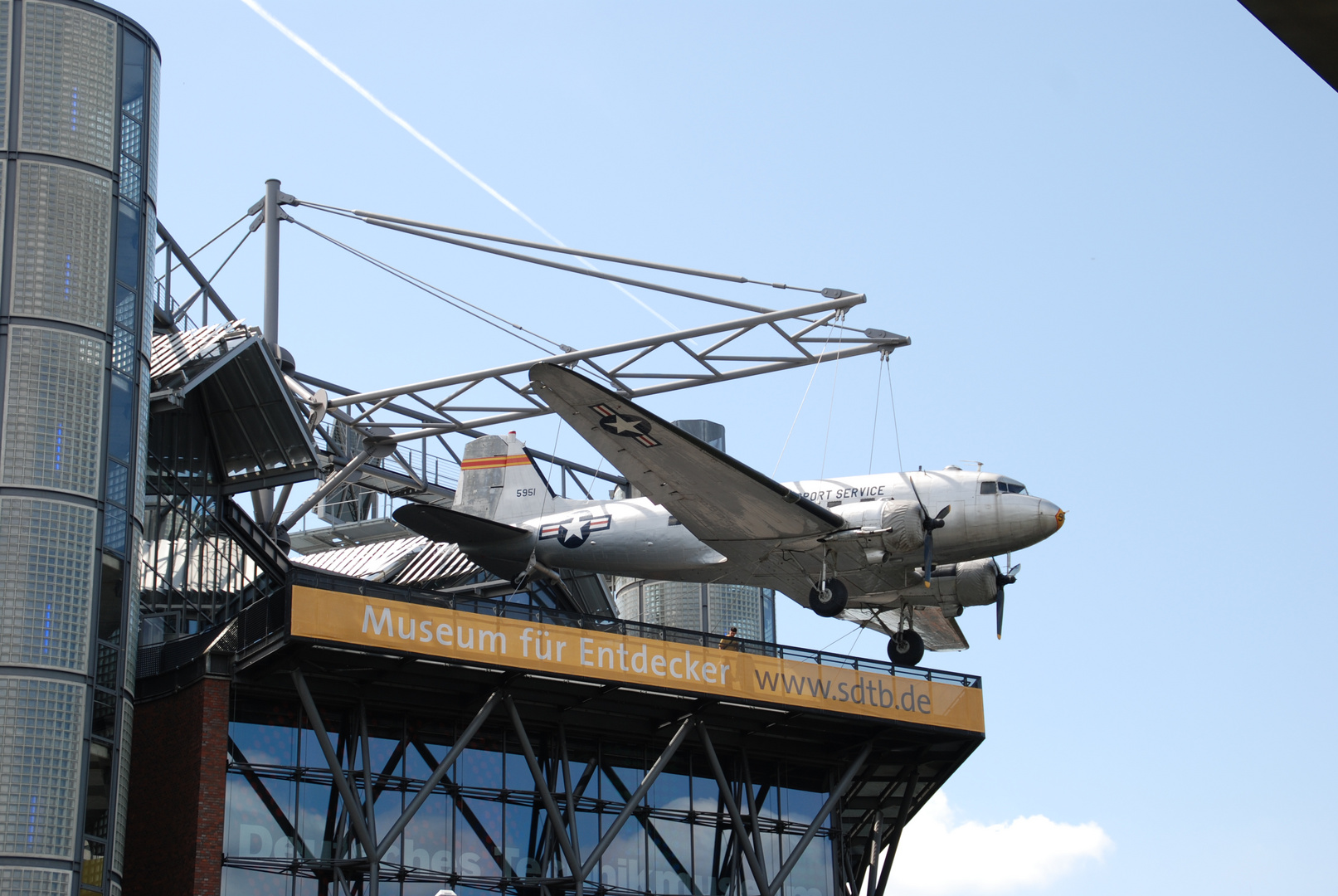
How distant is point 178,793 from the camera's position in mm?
28984

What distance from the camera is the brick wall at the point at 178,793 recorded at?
27.9 meters

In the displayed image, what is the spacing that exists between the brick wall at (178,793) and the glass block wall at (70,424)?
122 cm

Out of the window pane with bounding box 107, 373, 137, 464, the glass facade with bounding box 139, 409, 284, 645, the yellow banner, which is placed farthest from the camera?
the glass facade with bounding box 139, 409, 284, 645

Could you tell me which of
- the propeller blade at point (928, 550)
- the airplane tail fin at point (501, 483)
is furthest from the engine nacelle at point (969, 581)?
the airplane tail fin at point (501, 483)

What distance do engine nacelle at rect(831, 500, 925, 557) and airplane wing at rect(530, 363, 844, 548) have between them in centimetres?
69

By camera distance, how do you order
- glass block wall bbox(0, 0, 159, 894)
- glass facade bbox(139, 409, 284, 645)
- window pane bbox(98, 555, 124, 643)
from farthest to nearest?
glass facade bbox(139, 409, 284, 645) < window pane bbox(98, 555, 124, 643) < glass block wall bbox(0, 0, 159, 894)

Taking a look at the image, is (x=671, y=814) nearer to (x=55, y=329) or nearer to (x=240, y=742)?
(x=240, y=742)

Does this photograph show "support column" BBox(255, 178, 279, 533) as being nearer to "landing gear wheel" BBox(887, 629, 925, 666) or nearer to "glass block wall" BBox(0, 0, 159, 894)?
"glass block wall" BBox(0, 0, 159, 894)

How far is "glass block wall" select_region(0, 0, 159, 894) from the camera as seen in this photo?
26453mm

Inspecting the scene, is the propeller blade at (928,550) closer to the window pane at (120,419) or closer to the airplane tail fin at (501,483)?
the airplane tail fin at (501,483)

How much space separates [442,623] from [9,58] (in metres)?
14.5

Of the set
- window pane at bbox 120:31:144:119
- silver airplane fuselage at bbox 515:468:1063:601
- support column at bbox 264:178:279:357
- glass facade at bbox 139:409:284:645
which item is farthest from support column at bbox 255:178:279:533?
window pane at bbox 120:31:144:119

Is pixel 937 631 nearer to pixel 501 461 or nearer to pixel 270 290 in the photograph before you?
pixel 501 461

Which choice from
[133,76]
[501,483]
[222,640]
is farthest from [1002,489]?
[133,76]
